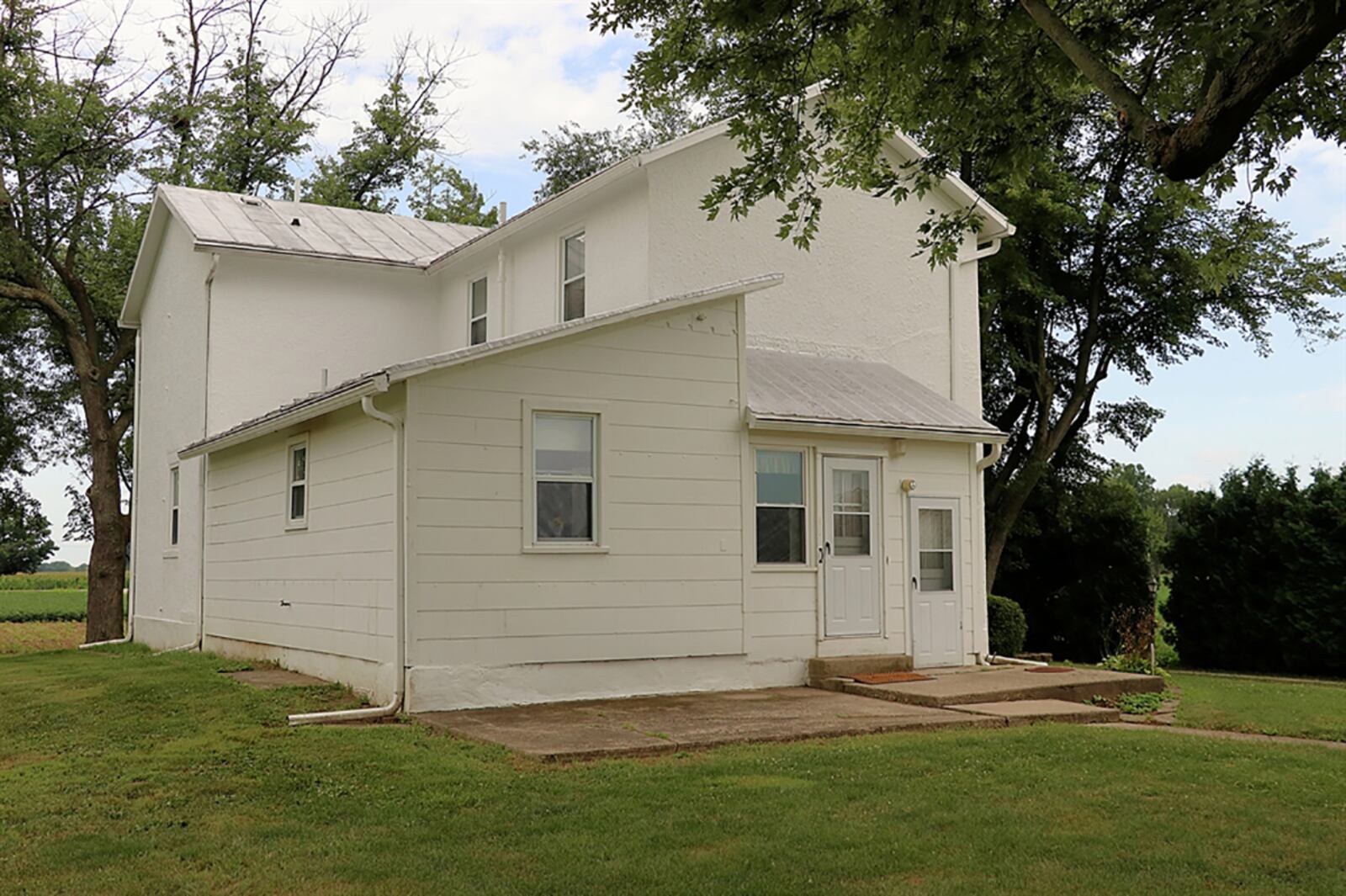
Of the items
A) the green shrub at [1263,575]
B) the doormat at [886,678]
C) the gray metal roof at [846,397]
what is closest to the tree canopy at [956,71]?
the gray metal roof at [846,397]

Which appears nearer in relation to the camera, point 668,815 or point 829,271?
point 668,815

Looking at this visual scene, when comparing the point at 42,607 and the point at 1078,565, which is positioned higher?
the point at 1078,565

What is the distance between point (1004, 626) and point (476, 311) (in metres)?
9.89

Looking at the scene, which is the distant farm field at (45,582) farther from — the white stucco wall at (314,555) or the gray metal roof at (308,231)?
the white stucco wall at (314,555)

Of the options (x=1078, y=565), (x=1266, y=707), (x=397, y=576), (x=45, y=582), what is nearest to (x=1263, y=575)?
(x=1078, y=565)

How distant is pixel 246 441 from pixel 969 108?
437 inches

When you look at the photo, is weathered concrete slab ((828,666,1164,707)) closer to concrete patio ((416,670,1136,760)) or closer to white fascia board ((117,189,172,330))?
concrete patio ((416,670,1136,760))

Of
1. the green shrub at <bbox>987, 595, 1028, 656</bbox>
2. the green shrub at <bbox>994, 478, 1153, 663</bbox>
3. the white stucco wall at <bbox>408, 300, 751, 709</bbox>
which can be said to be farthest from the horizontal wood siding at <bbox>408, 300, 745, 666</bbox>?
the green shrub at <bbox>994, 478, 1153, 663</bbox>

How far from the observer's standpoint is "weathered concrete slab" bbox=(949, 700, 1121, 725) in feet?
38.4

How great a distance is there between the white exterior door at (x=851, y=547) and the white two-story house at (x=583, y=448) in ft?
0.12

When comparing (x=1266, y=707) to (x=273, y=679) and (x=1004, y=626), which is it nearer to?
(x=1004, y=626)

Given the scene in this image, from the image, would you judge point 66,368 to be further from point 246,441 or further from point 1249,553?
point 1249,553

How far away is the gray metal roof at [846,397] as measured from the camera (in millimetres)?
14133

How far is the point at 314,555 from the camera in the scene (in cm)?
1423
